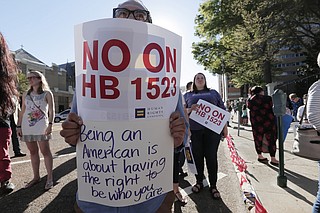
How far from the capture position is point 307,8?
575 inches

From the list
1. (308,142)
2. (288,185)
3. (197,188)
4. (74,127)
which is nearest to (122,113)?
(74,127)

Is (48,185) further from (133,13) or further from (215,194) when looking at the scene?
(133,13)

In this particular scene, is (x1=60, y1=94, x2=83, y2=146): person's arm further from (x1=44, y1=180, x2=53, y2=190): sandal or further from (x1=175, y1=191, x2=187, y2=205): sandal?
(x1=44, y1=180, x2=53, y2=190): sandal

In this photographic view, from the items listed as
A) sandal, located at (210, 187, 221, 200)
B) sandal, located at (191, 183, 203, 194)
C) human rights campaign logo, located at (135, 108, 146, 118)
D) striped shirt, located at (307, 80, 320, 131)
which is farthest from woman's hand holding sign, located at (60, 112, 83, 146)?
sandal, located at (191, 183, 203, 194)

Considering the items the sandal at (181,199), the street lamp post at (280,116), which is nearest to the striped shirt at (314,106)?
the street lamp post at (280,116)

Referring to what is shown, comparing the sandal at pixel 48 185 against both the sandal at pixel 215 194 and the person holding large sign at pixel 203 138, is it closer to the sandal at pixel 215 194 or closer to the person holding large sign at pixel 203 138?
the person holding large sign at pixel 203 138

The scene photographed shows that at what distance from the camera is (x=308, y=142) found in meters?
1.94

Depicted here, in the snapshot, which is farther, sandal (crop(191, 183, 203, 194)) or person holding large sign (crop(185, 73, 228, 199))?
sandal (crop(191, 183, 203, 194))

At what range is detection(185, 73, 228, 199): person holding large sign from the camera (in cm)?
330

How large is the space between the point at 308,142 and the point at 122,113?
5.45ft

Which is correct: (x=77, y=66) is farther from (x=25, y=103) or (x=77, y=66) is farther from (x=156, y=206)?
(x=25, y=103)

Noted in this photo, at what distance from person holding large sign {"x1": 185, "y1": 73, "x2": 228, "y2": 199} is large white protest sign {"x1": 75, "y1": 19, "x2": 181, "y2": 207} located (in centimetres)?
227

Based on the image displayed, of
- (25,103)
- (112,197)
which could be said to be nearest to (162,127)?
(112,197)

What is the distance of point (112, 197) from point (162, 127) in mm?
406
